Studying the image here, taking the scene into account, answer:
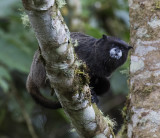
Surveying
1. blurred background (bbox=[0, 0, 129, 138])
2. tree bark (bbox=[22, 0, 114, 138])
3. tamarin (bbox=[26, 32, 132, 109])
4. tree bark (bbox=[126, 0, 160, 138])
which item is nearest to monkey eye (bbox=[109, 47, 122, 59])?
tamarin (bbox=[26, 32, 132, 109])

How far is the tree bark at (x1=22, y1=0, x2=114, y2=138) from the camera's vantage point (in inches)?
98.4

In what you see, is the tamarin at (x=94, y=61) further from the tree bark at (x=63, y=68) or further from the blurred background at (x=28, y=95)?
the tree bark at (x=63, y=68)

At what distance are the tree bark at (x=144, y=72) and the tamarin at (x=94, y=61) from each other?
2.58 ft

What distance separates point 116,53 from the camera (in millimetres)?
4457

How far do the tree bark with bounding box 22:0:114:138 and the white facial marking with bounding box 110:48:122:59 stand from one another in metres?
1.25

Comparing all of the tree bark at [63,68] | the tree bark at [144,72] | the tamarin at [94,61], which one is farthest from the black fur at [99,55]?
the tree bark at [63,68]

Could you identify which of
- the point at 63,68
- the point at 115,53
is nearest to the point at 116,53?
the point at 115,53

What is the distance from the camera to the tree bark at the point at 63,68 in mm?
2500

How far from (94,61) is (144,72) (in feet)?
4.22

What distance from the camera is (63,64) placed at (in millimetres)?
2785

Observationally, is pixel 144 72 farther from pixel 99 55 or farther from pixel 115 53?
pixel 99 55

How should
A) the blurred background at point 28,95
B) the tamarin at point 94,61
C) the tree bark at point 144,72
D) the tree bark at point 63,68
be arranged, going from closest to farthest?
1. the tree bark at point 63,68
2. the tree bark at point 144,72
3. the tamarin at point 94,61
4. the blurred background at point 28,95

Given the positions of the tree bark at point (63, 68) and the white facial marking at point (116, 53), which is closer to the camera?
the tree bark at point (63, 68)

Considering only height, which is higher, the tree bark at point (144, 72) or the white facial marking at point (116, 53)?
the tree bark at point (144, 72)
